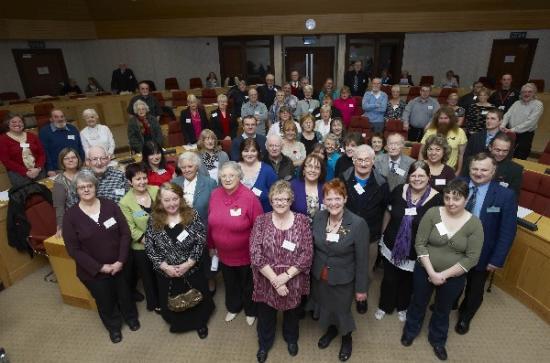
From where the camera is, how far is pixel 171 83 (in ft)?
35.3

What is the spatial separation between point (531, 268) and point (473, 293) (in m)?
0.80

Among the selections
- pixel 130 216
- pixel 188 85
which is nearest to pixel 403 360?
pixel 130 216

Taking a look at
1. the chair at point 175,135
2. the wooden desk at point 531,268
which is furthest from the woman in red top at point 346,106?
the wooden desk at point 531,268

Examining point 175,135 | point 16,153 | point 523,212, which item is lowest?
point 523,212

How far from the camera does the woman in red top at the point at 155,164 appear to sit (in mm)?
3164

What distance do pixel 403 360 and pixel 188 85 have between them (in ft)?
35.6

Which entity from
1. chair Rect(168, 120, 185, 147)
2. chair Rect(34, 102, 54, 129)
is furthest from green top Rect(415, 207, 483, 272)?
chair Rect(34, 102, 54, 129)

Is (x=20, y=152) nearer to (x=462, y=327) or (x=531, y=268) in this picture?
(x=462, y=327)

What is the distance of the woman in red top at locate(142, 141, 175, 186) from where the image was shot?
3.16 metres

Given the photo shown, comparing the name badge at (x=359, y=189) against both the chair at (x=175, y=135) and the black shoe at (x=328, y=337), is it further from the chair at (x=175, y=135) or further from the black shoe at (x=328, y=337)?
the chair at (x=175, y=135)

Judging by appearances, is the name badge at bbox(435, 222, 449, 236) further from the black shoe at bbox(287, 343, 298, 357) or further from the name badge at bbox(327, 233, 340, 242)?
the black shoe at bbox(287, 343, 298, 357)

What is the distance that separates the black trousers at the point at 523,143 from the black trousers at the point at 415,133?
134cm

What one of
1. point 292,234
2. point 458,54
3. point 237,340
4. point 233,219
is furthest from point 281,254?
point 458,54

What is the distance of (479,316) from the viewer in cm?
300
